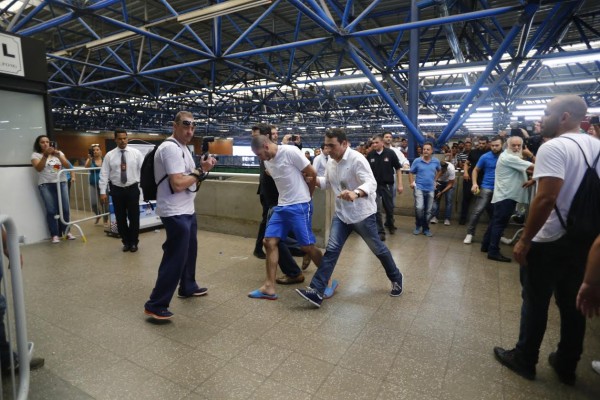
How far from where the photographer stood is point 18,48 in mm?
5047

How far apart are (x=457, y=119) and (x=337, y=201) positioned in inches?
257

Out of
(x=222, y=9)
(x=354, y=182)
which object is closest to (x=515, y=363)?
(x=354, y=182)

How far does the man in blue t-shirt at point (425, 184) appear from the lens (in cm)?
625

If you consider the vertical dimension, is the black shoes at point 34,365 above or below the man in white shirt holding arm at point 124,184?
below

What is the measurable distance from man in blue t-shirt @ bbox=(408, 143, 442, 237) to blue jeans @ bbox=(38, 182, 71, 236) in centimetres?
614

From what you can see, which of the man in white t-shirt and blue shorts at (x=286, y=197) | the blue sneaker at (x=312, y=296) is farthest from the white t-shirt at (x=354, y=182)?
the blue sneaker at (x=312, y=296)

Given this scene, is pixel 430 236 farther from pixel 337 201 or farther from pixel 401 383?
pixel 401 383

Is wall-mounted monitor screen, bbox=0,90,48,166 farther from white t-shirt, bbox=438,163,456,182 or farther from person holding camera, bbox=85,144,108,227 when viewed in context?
white t-shirt, bbox=438,163,456,182

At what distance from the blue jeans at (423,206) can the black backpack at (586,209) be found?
4290 mm

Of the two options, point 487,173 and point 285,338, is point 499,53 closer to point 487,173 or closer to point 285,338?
point 487,173

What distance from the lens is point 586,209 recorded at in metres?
2.03

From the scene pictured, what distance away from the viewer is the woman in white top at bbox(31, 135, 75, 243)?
5473 millimetres

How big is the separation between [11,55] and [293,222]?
4.95 metres

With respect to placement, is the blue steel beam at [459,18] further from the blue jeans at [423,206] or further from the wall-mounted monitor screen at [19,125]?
the wall-mounted monitor screen at [19,125]
